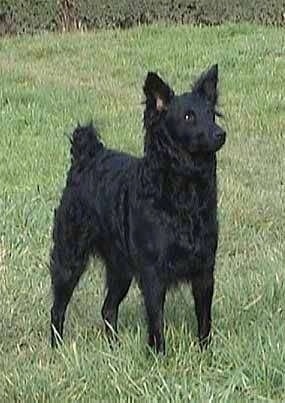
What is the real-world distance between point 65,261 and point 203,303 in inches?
31.9

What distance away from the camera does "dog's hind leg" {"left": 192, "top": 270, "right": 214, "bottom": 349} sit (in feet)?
15.6

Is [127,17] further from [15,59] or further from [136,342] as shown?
[136,342]

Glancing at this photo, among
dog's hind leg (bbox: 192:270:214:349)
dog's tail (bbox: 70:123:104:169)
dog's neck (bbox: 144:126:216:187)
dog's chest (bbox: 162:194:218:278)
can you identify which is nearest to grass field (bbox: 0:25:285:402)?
dog's hind leg (bbox: 192:270:214:349)

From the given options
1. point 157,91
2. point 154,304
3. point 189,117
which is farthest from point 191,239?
point 157,91

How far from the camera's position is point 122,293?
5355mm

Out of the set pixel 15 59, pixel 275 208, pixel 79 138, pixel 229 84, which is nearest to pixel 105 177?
pixel 79 138

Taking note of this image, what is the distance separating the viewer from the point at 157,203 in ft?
15.3

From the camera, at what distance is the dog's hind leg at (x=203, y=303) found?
4754 mm

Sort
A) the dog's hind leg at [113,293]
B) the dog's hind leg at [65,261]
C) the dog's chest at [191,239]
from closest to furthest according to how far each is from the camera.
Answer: the dog's chest at [191,239] → the dog's hind leg at [65,261] → the dog's hind leg at [113,293]

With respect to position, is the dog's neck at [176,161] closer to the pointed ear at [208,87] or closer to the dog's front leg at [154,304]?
the pointed ear at [208,87]

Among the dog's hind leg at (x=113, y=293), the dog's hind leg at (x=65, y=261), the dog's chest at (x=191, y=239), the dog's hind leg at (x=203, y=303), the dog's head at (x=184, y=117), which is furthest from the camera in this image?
the dog's hind leg at (x=113, y=293)

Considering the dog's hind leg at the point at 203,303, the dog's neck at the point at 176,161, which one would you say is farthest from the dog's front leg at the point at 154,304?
the dog's neck at the point at 176,161

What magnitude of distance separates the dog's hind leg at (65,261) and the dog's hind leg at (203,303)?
0.67 m

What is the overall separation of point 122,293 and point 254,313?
688mm
